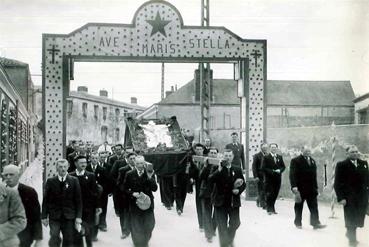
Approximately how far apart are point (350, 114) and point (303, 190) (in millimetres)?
44454

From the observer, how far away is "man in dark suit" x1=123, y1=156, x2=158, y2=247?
8352 millimetres

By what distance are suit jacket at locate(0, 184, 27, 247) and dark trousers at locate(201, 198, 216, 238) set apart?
464cm

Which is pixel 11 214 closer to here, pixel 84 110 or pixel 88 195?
pixel 88 195

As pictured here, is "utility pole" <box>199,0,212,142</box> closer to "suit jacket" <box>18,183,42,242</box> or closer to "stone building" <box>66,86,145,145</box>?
"suit jacket" <box>18,183,42,242</box>

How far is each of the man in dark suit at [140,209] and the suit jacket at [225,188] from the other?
3.58 ft

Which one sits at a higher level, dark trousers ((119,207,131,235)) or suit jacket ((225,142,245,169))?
suit jacket ((225,142,245,169))

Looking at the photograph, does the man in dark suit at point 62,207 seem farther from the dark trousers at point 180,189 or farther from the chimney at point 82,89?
the chimney at point 82,89

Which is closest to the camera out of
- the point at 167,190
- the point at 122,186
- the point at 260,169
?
the point at 122,186

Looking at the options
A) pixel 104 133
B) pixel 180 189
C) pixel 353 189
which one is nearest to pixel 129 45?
pixel 180 189

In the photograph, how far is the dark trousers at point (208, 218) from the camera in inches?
367

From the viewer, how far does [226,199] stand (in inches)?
330

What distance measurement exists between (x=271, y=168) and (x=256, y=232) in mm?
2819

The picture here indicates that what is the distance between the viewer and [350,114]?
51.9 m

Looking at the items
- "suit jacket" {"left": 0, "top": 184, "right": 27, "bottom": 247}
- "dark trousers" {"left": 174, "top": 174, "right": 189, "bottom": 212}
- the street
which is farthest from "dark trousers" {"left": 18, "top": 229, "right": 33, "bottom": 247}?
"dark trousers" {"left": 174, "top": 174, "right": 189, "bottom": 212}
